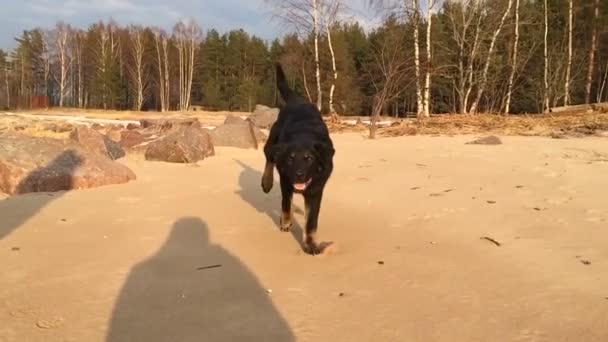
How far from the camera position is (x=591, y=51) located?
97.8ft

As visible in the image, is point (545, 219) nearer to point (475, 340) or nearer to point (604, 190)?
point (604, 190)

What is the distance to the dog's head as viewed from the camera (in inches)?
157

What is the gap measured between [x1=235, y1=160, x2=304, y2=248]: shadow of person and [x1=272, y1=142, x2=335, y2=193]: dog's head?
0.50 meters

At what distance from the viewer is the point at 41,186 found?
604cm

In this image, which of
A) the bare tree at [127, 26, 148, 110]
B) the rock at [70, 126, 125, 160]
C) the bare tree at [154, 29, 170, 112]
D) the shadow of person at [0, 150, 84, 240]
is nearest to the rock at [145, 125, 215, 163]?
the rock at [70, 126, 125, 160]

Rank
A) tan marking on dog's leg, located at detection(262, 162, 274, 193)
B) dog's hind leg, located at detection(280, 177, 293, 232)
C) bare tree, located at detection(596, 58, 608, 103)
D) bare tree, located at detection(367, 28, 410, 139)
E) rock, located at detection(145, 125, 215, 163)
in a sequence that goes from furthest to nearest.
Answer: bare tree, located at detection(596, 58, 608, 103), bare tree, located at detection(367, 28, 410, 139), rock, located at detection(145, 125, 215, 163), tan marking on dog's leg, located at detection(262, 162, 274, 193), dog's hind leg, located at detection(280, 177, 293, 232)

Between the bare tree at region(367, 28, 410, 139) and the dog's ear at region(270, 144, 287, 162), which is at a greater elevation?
the bare tree at region(367, 28, 410, 139)

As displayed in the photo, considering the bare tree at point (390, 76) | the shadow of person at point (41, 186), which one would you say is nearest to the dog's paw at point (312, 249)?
the shadow of person at point (41, 186)

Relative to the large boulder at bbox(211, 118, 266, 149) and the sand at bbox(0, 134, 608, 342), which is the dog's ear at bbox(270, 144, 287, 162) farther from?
the large boulder at bbox(211, 118, 266, 149)

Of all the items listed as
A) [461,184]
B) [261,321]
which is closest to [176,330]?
[261,321]

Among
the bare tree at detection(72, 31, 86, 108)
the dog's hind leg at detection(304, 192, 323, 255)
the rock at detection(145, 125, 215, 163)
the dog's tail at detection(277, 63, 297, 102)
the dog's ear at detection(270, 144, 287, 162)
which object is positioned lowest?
the dog's hind leg at detection(304, 192, 323, 255)

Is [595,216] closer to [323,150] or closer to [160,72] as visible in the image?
[323,150]

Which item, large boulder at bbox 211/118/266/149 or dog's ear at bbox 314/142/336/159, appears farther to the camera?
large boulder at bbox 211/118/266/149

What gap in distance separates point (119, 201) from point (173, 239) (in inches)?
68.1
